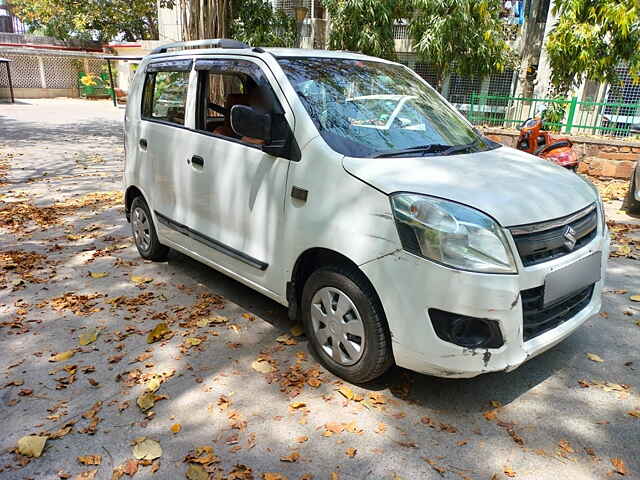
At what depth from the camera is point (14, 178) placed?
887 centimetres

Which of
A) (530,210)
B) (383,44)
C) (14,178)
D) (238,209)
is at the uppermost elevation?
(383,44)

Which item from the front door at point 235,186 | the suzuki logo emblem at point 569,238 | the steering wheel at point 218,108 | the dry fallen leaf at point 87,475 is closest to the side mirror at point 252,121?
the front door at point 235,186

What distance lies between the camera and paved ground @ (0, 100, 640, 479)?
98.5 inches

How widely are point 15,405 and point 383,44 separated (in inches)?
517

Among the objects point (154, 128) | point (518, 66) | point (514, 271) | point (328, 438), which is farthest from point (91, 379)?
point (518, 66)

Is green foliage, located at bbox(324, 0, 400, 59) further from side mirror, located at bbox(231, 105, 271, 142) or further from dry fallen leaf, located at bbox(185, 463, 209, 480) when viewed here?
dry fallen leaf, located at bbox(185, 463, 209, 480)

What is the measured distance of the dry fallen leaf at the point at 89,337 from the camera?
358cm

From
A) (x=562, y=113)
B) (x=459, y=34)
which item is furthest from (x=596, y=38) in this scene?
(x=459, y=34)

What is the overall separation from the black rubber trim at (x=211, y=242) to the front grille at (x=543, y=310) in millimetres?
1616

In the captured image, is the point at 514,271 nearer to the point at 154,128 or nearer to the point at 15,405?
the point at 15,405

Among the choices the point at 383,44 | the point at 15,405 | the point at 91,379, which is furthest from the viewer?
the point at 383,44

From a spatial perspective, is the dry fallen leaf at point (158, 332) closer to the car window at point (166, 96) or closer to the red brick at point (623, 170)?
the car window at point (166, 96)

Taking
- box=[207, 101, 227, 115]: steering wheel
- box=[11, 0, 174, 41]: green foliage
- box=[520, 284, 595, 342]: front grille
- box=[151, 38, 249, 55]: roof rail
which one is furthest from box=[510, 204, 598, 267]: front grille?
box=[11, 0, 174, 41]: green foliage

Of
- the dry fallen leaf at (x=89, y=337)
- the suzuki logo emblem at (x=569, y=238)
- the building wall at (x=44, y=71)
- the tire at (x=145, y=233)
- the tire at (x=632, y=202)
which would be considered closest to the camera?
the suzuki logo emblem at (x=569, y=238)
